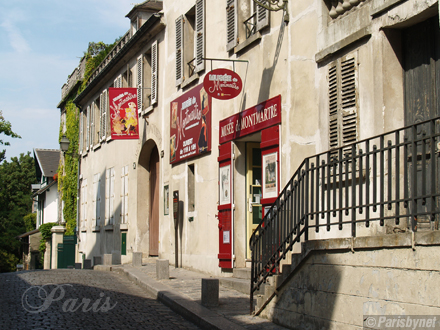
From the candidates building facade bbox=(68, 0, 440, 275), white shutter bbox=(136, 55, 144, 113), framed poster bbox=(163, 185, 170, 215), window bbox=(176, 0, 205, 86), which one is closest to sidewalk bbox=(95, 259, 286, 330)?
building facade bbox=(68, 0, 440, 275)

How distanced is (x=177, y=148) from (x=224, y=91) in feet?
15.8

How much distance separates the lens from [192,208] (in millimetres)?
15133

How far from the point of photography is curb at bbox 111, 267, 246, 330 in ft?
24.5

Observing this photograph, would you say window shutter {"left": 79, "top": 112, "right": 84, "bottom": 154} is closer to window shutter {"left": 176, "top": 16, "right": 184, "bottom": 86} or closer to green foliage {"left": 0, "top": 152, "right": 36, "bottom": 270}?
window shutter {"left": 176, "top": 16, "right": 184, "bottom": 86}

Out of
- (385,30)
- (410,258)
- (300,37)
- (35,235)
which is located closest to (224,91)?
(300,37)

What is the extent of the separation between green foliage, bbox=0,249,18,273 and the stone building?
30043 millimetres

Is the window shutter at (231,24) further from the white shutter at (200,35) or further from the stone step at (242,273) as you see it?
the stone step at (242,273)

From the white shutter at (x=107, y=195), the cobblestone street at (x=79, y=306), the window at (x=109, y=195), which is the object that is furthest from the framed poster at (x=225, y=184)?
the white shutter at (x=107, y=195)

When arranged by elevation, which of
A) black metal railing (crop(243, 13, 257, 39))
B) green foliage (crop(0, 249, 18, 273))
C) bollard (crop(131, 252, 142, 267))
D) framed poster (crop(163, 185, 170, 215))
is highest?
black metal railing (crop(243, 13, 257, 39))

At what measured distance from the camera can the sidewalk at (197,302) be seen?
24.8 feet

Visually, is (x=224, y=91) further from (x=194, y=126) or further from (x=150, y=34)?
(x=150, y=34)

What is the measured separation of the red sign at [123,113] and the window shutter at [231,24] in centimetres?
655

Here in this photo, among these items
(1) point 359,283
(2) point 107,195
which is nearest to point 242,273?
(1) point 359,283

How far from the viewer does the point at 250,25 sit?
40.7 feet
